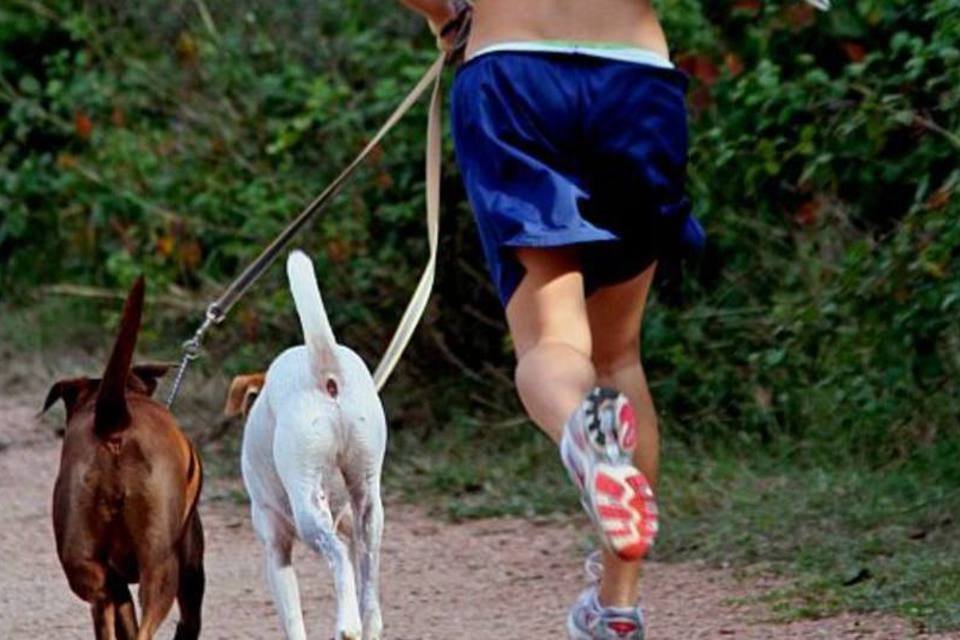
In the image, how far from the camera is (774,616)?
6465 millimetres

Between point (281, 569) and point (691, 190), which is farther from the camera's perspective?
point (691, 190)

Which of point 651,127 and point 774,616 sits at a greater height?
point 651,127

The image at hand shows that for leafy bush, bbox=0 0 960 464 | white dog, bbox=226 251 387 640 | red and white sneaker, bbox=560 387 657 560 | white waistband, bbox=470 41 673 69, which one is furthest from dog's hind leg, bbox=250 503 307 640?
leafy bush, bbox=0 0 960 464

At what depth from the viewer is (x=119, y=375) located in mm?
5625

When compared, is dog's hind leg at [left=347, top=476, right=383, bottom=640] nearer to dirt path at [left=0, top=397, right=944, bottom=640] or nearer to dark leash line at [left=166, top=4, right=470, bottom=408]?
dark leash line at [left=166, top=4, right=470, bottom=408]

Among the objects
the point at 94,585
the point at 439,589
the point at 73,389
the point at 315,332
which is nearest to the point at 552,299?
the point at 315,332

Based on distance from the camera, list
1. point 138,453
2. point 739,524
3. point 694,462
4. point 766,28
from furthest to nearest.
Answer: point 766,28, point 694,462, point 739,524, point 138,453

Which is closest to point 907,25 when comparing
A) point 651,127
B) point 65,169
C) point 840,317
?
point 840,317

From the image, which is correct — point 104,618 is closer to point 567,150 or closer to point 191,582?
point 191,582

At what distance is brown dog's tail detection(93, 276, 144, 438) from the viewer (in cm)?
560

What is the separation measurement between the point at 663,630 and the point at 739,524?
3.85 ft

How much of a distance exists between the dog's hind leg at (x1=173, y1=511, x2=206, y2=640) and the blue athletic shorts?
1.21 metres

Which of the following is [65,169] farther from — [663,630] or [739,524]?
[663,630]

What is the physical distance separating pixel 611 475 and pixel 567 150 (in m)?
0.82
